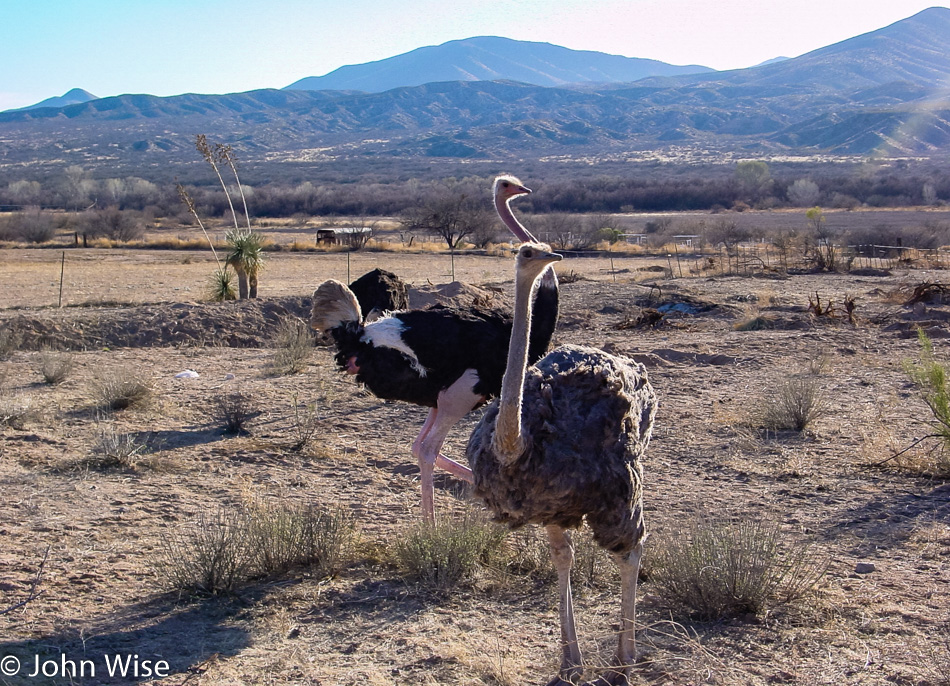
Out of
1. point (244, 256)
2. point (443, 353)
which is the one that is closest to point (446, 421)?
point (443, 353)

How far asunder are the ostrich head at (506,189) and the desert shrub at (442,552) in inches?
87.3

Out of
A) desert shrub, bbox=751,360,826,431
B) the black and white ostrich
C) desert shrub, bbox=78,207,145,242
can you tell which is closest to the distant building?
desert shrub, bbox=78,207,145,242

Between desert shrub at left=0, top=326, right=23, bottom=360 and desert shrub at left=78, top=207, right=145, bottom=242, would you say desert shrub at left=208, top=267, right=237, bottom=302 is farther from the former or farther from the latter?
desert shrub at left=78, top=207, right=145, bottom=242

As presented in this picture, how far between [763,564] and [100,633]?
3.18 metres

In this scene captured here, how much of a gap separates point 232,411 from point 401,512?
2724mm

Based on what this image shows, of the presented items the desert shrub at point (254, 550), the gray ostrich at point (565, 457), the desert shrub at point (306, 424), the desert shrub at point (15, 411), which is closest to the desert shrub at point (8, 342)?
the desert shrub at point (15, 411)

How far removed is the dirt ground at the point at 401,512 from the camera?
4.17 m

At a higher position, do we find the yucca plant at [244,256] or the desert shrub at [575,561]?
the yucca plant at [244,256]

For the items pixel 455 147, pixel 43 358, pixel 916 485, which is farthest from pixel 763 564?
pixel 455 147

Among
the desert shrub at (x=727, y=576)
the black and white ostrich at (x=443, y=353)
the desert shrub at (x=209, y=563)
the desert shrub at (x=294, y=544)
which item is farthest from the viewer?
the black and white ostrich at (x=443, y=353)

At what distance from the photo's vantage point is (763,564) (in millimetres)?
4625

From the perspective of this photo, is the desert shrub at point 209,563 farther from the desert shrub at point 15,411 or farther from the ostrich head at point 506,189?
the desert shrub at point 15,411

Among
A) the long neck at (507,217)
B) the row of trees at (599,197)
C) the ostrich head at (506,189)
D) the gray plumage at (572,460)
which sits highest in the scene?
the row of trees at (599,197)

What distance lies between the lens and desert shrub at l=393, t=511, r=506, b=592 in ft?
16.4
